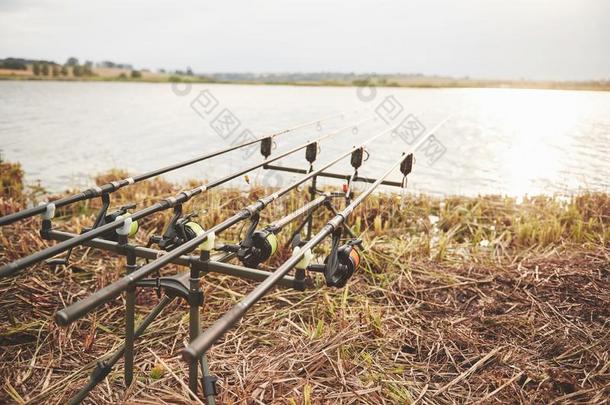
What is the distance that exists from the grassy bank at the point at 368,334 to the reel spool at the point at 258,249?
2.28 ft

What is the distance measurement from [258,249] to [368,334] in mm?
1229

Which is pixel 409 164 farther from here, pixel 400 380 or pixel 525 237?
pixel 400 380

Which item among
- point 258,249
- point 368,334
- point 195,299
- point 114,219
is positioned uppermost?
point 114,219

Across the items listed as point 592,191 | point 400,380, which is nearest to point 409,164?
point 400,380

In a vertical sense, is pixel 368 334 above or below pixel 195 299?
below

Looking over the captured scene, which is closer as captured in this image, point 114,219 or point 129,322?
point 129,322

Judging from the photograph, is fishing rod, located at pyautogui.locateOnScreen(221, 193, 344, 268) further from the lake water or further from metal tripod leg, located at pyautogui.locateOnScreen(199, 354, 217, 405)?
the lake water

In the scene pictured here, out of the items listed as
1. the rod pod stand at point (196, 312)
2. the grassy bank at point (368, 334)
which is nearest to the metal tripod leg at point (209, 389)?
the rod pod stand at point (196, 312)

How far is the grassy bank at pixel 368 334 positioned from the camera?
2605mm

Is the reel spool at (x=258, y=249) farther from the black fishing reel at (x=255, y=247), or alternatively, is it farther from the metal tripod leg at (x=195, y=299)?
the metal tripod leg at (x=195, y=299)

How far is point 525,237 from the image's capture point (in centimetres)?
564

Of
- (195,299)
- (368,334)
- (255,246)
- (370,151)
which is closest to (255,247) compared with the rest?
(255,246)

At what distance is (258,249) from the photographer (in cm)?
246

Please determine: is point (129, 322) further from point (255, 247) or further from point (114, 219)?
point (255, 247)
